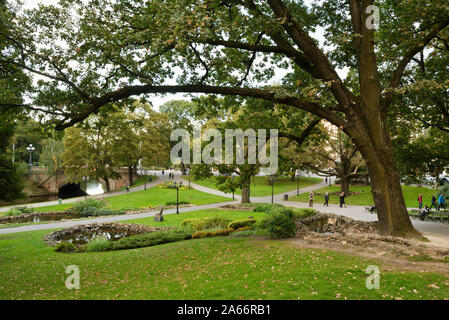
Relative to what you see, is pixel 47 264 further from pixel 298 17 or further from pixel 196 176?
pixel 298 17

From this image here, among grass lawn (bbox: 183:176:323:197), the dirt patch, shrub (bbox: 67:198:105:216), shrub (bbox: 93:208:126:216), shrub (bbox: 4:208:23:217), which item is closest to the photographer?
the dirt patch

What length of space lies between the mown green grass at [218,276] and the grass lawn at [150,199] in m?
19.4

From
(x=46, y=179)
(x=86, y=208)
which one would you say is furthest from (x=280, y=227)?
(x=46, y=179)

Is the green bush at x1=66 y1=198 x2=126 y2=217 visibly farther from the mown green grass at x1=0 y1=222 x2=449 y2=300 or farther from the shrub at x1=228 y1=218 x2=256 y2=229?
the mown green grass at x1=0 y1=222 x2=449 y2=300

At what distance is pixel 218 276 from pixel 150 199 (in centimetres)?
2800

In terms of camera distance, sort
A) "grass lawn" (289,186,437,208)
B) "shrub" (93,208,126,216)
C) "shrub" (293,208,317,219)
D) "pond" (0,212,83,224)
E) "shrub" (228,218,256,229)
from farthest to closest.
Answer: "grass lawn" (289,186,437,208)
"shrub" (93,208,126,216)
"pond" (0,212,83,224)
"shrub" (293,208,317,219)
"shrub" (228,218,256,229)

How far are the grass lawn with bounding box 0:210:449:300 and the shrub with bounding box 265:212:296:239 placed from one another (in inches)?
27.5

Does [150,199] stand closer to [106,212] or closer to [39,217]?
[106,212]

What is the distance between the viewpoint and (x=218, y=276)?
689 centimetres

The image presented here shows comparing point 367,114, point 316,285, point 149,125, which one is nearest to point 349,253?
point 316,285

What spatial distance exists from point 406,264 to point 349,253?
1.52 meters

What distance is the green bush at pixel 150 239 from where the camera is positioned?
1311cm

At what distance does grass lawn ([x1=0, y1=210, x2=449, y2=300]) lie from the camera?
558cm

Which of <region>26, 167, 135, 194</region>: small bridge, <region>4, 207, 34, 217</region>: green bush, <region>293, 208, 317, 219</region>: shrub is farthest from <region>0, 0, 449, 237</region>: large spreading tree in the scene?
<region>26, 167, 135, 194</region>: small bridge
